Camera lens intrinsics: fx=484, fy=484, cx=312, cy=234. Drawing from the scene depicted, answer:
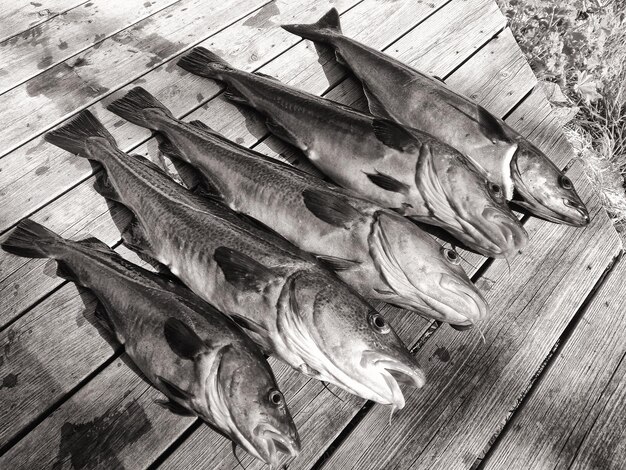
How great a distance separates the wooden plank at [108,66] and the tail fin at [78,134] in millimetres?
329

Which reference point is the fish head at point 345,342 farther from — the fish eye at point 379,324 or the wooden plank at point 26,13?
the wooden plank at point 26,13

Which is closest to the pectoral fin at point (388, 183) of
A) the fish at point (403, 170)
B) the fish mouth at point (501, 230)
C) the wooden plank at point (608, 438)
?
the fish at point (403, 170)

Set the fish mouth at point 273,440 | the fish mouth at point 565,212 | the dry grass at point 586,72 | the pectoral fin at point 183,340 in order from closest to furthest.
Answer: the fish mouth at point 273,440, the pectoral fin at point 183,340, the fish mouth at point 565,212, the dry grass at point 586,72

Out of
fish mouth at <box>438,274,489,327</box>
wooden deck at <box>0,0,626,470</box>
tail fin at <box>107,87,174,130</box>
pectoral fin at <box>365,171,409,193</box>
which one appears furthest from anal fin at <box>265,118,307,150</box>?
fish mouth at <box>438,274,489,327</box>

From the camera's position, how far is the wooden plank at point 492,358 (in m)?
2.53

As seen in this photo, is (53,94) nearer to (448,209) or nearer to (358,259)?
(358,259)

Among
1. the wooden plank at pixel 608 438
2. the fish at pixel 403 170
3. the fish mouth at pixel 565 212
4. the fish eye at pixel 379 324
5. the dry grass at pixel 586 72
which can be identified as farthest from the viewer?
the dry grass at pixel 586 72

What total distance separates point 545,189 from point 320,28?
2.13 meters

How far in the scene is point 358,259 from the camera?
101 inches

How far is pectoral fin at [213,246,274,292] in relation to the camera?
234 cm

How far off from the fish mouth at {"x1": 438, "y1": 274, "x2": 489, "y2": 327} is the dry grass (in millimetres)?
2935

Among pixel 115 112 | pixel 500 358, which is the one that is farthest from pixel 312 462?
pixel 115 112

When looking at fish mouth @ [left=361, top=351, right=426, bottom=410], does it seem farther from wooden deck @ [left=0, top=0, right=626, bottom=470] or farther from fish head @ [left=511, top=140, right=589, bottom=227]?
fish head @ [left=511, top=140, right=589, bottom=227]

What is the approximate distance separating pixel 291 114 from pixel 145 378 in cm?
184
